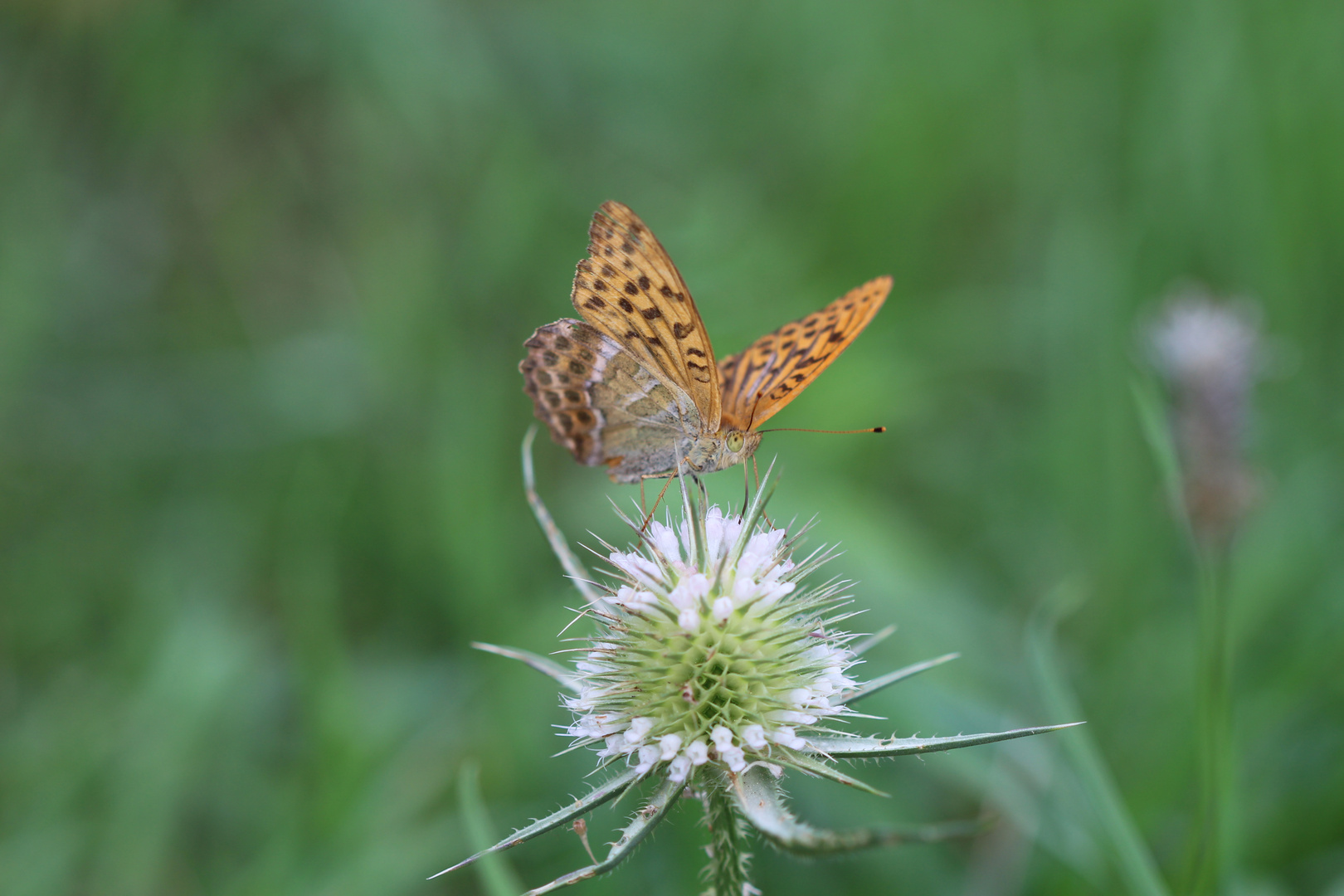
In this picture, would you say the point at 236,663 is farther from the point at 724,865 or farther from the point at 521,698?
the point at 724,865

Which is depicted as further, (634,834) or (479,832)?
(479,832)

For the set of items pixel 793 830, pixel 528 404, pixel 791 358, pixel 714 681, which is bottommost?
pixel 793 830

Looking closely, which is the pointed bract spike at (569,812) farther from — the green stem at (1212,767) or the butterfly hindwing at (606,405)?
the green stem at (1212,767)

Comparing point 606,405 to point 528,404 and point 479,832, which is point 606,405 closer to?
point 479,832

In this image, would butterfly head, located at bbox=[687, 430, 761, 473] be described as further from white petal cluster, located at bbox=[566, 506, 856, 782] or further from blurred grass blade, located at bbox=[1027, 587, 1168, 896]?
blurred grass blade, located at bbox=[1027, 587, 1168, 896]

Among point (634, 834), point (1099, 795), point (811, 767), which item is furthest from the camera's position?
point (1099, 795)

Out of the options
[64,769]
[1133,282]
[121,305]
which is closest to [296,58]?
[121,305]

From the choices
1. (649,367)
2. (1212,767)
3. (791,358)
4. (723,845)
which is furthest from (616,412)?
(1212,767)
